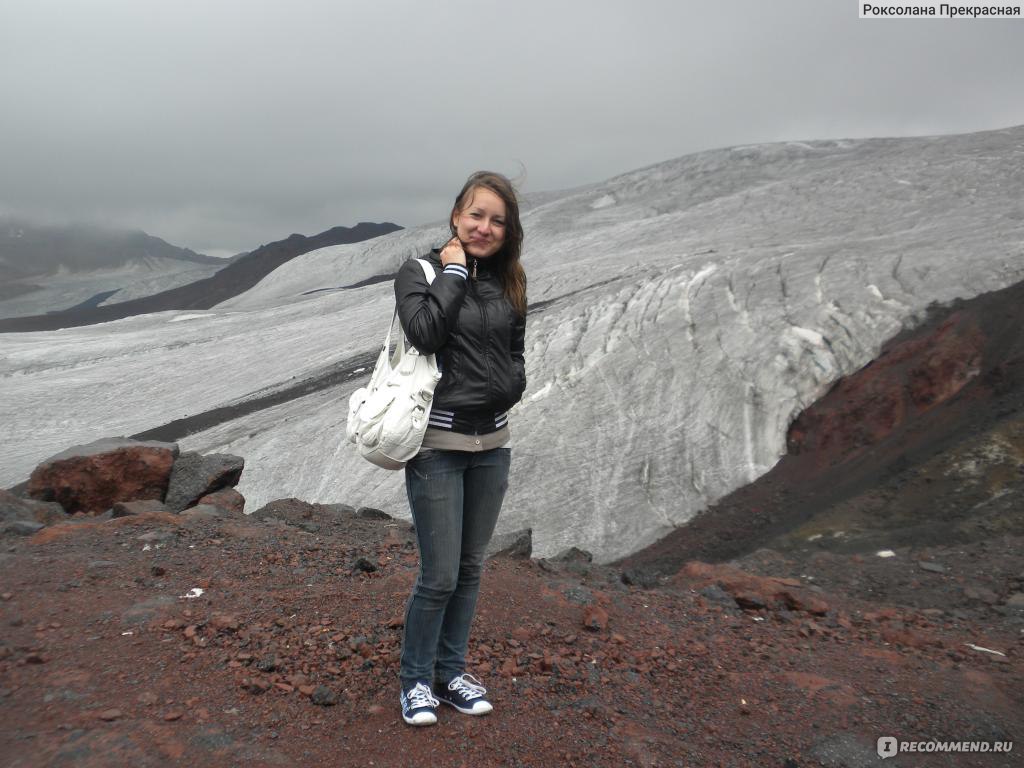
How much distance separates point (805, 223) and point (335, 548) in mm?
20145

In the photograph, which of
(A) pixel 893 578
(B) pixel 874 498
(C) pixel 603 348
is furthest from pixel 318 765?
(C) pixel 603 348

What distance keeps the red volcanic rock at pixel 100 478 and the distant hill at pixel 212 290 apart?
43.2 meters

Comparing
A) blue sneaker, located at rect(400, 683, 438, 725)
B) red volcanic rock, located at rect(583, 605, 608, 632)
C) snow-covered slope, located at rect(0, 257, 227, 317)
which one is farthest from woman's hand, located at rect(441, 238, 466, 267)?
snow-covered slope, located at rect(0, 257, 227, 317)

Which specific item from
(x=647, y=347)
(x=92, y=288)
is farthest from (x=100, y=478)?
(x=92, y=288)

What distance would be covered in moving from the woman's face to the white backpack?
31cm

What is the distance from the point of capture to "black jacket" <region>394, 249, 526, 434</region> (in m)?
3.41

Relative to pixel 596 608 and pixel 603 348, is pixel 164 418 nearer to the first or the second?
pixel 603 348

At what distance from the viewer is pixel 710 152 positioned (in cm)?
3531

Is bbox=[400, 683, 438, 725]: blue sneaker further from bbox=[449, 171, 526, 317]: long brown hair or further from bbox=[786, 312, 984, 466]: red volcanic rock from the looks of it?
bbox=[786, 312, 984, 466]: red volcanic rock

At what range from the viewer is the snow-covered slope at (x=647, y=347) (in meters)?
14.0

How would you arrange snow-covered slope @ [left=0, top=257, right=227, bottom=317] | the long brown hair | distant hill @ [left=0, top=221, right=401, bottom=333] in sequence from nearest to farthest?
the long brown hair
distant hill @ [left=0, top=221, right=401, bottom=333]
snow-covered slope @ [left=0, top=257, right=227, bottom=317]

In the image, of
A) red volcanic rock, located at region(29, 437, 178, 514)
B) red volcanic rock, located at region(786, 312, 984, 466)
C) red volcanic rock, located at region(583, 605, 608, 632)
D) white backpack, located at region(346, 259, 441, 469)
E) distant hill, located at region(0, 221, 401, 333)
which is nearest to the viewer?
white backpack, located at region(346, 259, 441, 469)

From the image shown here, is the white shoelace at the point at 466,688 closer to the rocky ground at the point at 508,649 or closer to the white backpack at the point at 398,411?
the rocky ground at the point at 508,649

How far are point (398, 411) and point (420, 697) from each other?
4.51ft
